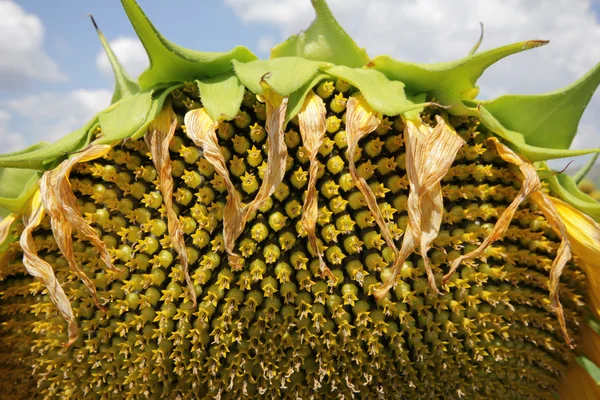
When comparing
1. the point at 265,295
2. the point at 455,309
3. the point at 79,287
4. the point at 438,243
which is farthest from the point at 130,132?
the point at 455,309

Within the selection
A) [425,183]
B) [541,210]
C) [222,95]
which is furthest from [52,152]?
[541,210]

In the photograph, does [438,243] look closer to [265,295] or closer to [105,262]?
[265,295]

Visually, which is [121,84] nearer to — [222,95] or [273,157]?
[222,95]

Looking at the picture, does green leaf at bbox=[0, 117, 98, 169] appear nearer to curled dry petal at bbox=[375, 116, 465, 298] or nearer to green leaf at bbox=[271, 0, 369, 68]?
green leaf at bbox=[271, 0, 369, 68]

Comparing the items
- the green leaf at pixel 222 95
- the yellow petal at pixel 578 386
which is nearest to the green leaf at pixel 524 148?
the green leaf at pixel 222 95

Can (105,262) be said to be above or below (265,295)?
above

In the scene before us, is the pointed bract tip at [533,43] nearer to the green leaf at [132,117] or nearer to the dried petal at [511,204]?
the dried petal at [511,204]

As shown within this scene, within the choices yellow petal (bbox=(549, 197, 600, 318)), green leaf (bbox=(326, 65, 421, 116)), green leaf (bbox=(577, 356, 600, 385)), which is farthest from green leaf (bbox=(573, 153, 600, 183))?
green leaf (bbox=(326, 65, 421, 116))
